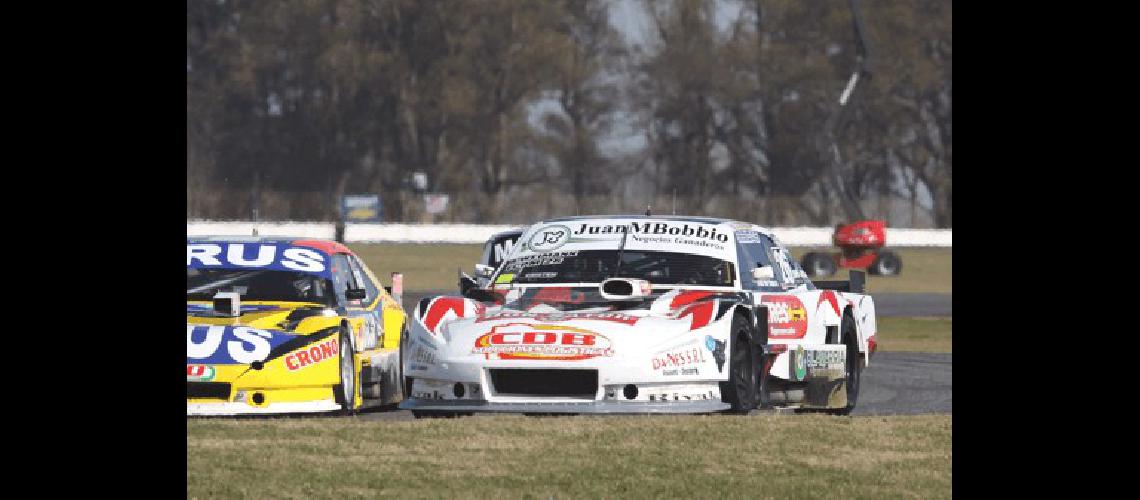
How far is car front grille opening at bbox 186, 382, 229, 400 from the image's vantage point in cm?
1216

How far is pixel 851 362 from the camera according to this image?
14070 mm

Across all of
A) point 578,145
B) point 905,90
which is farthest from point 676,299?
point 905,90

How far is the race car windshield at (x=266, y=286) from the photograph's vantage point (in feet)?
44.5

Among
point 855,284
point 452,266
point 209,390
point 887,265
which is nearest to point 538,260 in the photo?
point 209,390

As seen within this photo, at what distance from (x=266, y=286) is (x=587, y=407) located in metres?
3.49

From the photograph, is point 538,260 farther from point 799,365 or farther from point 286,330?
point 799,365

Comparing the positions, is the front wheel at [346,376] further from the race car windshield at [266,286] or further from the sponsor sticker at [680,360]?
the sponsor sticker at [680,360]

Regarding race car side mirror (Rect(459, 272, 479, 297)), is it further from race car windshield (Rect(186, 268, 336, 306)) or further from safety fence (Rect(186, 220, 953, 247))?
safety fence (Rect(186, 220, 953, 247))

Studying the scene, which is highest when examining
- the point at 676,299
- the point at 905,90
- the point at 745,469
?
the point at 905,90

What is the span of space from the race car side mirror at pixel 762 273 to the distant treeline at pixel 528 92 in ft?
240
